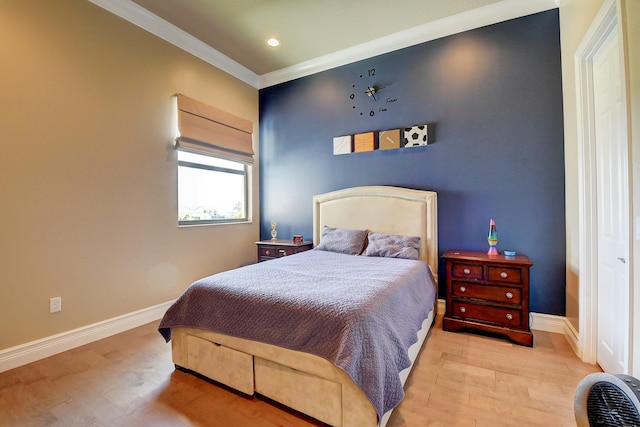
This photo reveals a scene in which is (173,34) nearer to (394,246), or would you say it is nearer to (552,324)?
(394,246)

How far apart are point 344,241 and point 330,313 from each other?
5.87ft

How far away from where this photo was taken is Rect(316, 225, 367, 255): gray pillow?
124 inches

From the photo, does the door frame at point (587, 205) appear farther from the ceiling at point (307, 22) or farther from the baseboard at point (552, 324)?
the ceiling at point (307, 22)

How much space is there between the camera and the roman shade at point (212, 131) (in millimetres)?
3219

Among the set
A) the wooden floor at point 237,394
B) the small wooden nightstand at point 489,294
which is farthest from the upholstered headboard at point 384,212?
the wooden floor at point 237,394

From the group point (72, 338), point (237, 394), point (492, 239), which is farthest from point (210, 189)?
point (492, 239)

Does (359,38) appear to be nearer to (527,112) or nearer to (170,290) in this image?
(527,112)

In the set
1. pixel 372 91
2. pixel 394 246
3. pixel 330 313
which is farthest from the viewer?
pixel 372 91

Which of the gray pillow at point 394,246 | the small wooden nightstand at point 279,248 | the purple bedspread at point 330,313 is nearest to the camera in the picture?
the purple bedspread at point 330,313

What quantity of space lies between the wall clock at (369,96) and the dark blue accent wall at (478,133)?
3cm

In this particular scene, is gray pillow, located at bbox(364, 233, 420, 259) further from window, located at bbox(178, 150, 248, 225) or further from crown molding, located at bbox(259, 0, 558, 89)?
crown molding, located at bbox(259, 0, 558, 89)

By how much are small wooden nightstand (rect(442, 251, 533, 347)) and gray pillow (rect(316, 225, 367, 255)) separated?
0.92m

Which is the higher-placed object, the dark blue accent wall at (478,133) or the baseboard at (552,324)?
the dark blue accent wall at (478,133)

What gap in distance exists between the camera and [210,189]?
3.78m
